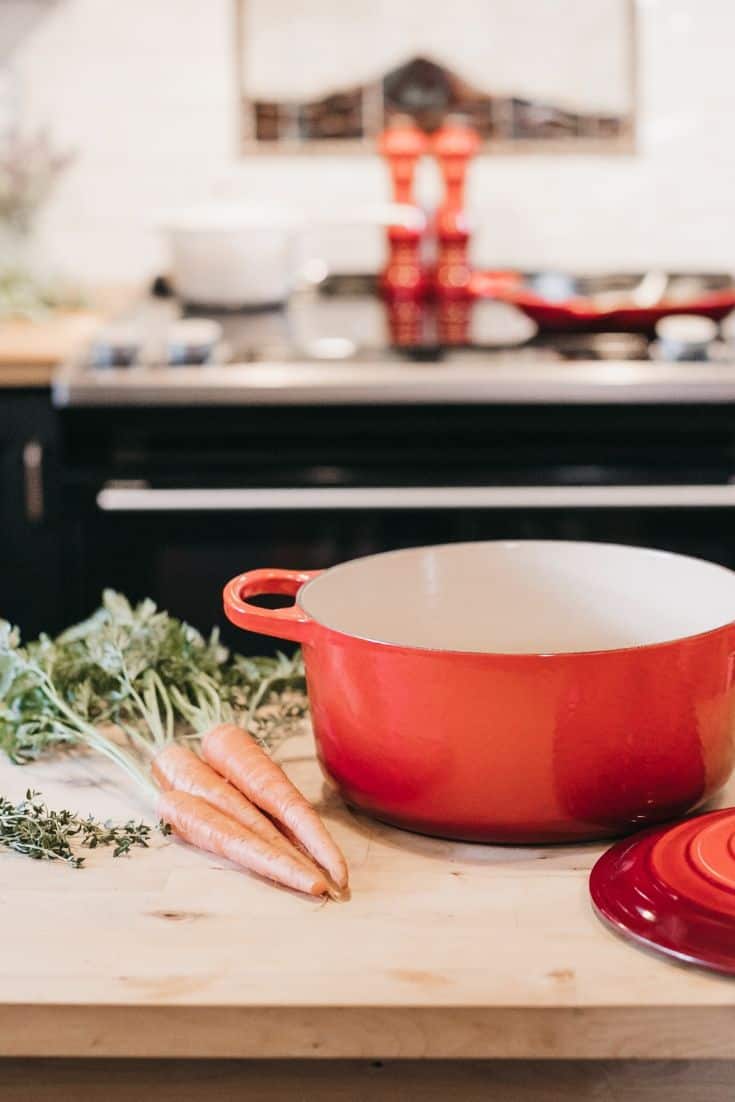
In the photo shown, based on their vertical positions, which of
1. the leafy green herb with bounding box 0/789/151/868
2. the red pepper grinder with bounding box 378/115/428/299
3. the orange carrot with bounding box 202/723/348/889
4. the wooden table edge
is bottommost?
the wooden table edge

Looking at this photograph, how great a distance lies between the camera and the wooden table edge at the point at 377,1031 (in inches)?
24.3

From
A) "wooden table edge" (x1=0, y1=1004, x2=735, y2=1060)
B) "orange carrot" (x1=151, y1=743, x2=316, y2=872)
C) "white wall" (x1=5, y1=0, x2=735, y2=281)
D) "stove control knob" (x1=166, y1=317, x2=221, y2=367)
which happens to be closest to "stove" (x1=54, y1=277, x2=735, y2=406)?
"stove control knob" (x1=166, y1=317, x2=221, y2=367)

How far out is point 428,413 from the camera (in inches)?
84.1

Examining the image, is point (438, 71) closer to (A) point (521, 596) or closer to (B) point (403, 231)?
(B) point (403, 231)

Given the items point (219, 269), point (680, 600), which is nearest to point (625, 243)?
point (219, 269)

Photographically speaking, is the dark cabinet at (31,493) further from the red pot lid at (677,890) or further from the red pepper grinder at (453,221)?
the red pot lid at (677,890)

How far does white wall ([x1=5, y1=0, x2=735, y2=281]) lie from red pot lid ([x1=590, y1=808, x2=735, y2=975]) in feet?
7.91

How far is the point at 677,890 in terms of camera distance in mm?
676

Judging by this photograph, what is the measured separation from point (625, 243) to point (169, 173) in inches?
37.4

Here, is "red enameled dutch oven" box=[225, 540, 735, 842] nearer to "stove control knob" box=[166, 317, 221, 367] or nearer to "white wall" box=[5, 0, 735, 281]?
"stove control knob" box=[166, 317, 221, 367]

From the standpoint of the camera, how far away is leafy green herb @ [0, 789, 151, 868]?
76cm

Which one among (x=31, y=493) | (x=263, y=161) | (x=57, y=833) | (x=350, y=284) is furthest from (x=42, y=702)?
(x=263, y=161)

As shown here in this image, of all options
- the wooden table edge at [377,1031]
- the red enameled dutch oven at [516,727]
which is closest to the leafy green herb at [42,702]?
the red enameled dutch oven at [516,727]

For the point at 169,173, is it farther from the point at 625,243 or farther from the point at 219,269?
the point at 625,243
